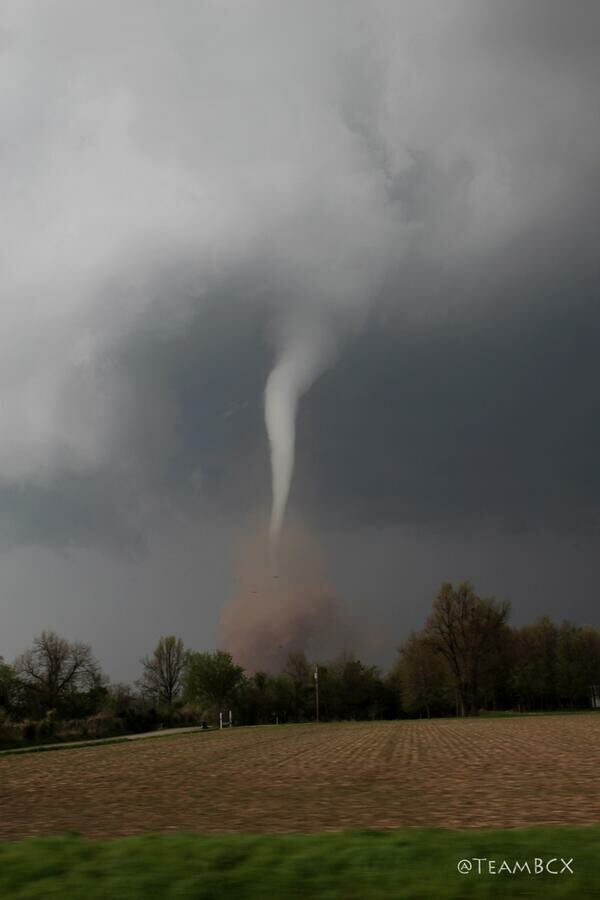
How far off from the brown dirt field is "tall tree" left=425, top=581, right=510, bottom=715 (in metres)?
84.7

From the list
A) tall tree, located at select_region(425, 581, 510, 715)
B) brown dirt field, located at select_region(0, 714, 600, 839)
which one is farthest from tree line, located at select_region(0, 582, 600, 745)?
brown dirt field, located at select_region(0, 714, 600, 839)

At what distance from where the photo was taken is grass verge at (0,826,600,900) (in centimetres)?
823

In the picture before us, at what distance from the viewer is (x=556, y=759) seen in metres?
30.5

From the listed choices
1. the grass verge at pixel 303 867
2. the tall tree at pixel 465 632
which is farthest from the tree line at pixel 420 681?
the grass verge at pixel 303 867

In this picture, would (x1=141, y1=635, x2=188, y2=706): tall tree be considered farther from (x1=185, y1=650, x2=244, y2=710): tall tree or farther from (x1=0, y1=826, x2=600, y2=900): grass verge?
(x1=0, y1=826, x2=600, y2=900): grass verge

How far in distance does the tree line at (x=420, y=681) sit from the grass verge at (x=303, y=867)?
98467 millimetres

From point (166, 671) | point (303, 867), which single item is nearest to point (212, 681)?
point (166, 671)

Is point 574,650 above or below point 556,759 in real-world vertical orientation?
above

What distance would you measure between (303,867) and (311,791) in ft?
42.5

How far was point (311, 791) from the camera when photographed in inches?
841

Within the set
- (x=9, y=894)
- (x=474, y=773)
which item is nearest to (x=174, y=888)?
(x=9, y=894)

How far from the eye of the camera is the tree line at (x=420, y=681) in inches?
4656

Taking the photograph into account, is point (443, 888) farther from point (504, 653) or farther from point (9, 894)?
point (504, 653)

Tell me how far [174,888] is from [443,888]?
283 cm
